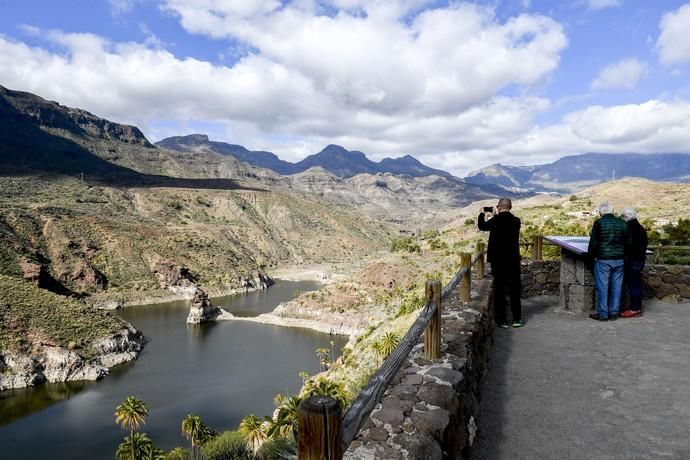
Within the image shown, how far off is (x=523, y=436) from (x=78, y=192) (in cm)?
14386

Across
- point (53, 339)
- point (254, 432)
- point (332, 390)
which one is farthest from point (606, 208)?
point (53, 339)

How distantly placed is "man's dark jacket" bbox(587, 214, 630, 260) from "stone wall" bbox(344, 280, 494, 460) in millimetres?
4013

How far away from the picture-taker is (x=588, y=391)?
6219mm

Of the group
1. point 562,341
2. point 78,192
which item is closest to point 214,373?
point 562,341

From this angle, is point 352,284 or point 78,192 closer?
point 352,284

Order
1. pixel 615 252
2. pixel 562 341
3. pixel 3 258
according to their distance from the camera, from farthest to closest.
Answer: pixel 3 258, pixel 615 252, pixel 562 341

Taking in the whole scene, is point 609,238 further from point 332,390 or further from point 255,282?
point 255,282

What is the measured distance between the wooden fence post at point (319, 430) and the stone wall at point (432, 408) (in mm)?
1066

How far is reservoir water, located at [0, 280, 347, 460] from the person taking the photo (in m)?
44.0

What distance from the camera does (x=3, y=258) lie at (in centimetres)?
8406

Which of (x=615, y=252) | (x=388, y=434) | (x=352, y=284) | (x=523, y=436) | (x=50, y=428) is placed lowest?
(x=50, y=428)

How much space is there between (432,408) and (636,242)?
7630 millimetres

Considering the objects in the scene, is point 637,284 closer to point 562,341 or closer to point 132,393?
point 562,341

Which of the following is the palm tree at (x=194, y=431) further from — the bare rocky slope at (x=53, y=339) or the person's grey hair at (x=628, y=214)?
the person's grey hair at (x=628, y=214)
